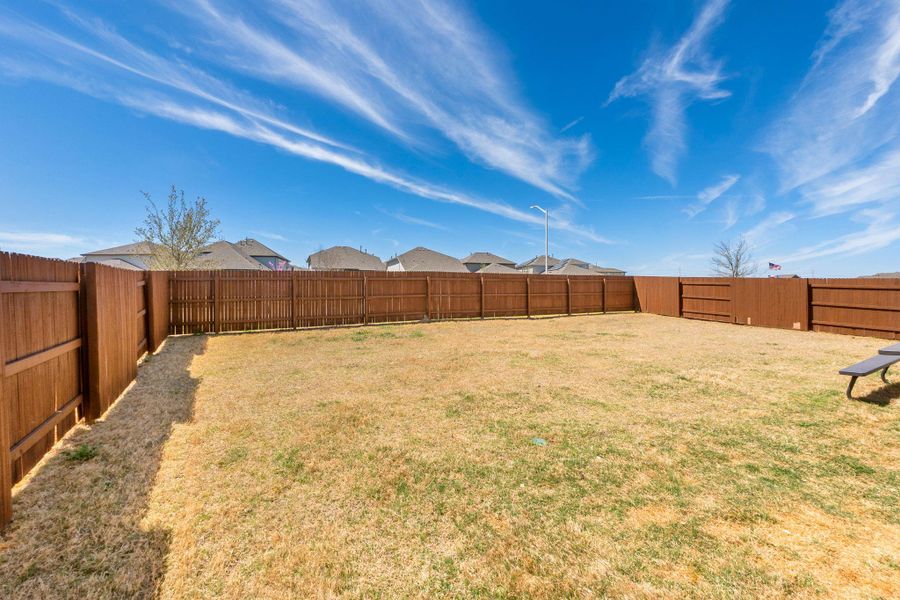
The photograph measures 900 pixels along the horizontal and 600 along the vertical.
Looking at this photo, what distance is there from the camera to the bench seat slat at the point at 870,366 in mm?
4133

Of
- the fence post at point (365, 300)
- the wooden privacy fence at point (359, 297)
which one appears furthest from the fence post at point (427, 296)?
the fence post at point (365, 300)

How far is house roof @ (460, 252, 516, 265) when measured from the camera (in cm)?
5147

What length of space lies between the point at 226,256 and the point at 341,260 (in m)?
10.4

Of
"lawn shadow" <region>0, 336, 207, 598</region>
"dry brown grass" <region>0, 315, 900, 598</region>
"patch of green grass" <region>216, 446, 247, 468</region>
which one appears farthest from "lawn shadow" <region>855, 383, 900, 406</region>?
"lawn shadow" <region>0, 336, 207, 598</region>

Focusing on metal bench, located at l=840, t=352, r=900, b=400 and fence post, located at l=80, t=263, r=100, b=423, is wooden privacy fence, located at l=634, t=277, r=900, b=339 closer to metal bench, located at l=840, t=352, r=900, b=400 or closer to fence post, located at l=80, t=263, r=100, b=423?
metal bench, located at l=840, t=352, r=900, b=400

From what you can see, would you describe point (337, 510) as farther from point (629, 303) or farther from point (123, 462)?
point (629, 303)

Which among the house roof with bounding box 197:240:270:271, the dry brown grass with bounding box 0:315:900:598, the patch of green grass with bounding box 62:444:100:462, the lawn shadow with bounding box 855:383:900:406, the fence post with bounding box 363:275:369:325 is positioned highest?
the house roof with bounding box 197:240:270:271

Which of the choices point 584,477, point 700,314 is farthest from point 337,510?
point 700,314

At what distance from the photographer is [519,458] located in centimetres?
314

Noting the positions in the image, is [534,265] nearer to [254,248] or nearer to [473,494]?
[254,248]

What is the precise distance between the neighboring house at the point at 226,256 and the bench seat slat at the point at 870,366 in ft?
96.8

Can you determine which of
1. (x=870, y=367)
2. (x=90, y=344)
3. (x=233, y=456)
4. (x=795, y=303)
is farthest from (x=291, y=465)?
(x=795, y=303)

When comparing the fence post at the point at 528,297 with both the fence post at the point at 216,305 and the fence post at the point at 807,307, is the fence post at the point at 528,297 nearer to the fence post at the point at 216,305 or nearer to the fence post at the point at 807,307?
the fence post at the point at 807,307

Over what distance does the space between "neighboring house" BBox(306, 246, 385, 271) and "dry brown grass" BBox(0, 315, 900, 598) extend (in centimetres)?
3286
